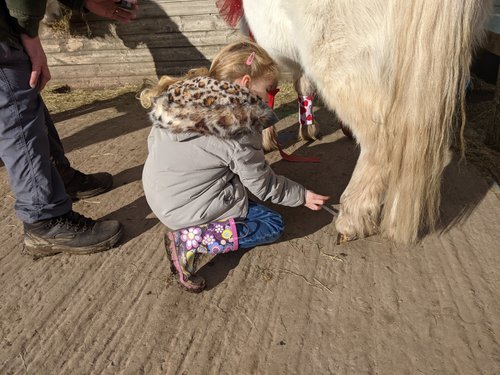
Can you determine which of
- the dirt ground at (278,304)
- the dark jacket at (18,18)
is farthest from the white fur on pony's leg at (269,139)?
the dark jacket at (18,18)

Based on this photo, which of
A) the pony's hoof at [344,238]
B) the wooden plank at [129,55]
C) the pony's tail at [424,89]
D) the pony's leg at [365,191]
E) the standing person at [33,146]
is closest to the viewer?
the pony's tail at [424,89]

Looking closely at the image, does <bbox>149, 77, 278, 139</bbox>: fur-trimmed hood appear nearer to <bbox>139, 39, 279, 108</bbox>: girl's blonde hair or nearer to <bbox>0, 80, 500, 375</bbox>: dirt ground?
<bbox>139, 39, 279, 108</bbox>: girl's blonde hair

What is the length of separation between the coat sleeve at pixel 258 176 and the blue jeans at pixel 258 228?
0.37ft

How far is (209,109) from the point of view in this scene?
1.68 metres

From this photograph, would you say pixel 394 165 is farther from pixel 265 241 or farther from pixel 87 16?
pixel 87 16

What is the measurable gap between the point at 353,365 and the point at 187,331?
65cm

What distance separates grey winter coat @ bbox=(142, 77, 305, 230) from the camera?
1.70 m

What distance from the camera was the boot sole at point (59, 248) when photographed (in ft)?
6.88

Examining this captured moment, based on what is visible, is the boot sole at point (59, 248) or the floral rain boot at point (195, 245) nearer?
the floral rain boot at point (195, 245)

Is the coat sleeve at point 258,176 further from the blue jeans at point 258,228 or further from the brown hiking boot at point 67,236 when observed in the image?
the brown hiking boot at point 67,236

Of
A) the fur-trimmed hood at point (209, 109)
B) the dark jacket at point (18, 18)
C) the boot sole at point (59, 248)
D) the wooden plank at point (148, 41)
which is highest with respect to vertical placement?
the dark jacket at point (18, 18)

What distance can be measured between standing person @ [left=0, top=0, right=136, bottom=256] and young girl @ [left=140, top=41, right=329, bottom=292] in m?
0.45

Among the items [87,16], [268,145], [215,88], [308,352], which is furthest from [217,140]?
[87,16]

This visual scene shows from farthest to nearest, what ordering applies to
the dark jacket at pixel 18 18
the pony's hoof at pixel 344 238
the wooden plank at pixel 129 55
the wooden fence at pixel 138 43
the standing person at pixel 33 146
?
the wooden plank at pixel 129 55 → the wooden fence at pixel 138 43 → the pony's hoof at pixel 344 238 → the standing person at pixel 33 146 → the dark jacket at pixel 18 18
